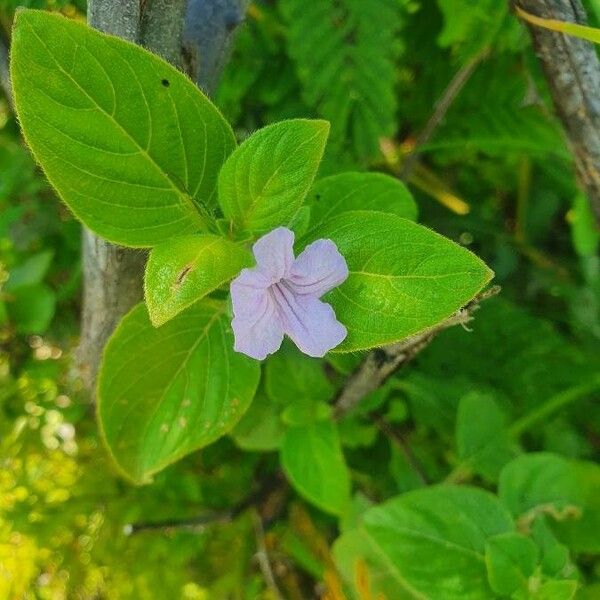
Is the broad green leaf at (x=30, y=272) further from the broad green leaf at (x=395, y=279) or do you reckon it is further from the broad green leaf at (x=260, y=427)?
the broad green leaf at (x=395, y=279)

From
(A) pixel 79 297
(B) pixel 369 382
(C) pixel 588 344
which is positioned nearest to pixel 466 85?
(C) pixel 588 344

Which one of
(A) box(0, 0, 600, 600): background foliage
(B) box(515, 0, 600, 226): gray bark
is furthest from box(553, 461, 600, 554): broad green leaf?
(B) box(515, 0, 600, 226): gray bark

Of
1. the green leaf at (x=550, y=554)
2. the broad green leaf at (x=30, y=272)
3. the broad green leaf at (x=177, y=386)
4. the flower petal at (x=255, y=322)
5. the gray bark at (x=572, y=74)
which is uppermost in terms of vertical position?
the gray bark at (x=572, y=74)

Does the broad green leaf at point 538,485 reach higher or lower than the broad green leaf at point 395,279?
lower

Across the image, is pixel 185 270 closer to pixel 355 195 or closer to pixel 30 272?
pixel 355 195

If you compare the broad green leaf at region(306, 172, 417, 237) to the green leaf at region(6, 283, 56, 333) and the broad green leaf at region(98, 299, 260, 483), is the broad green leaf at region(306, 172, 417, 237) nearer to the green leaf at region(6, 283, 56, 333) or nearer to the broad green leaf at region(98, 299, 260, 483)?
the broad green leaf at region(98, 299, 260, 483)

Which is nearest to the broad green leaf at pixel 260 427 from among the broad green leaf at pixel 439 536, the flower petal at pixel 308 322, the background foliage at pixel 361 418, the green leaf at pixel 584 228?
the background foliage at pixel 361 418

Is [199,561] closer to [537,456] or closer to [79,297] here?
[79,297]
